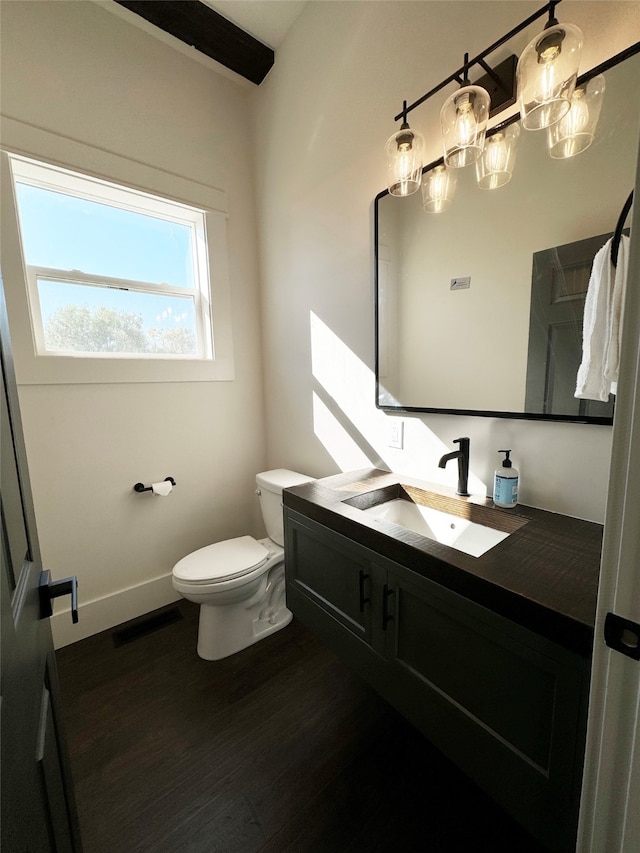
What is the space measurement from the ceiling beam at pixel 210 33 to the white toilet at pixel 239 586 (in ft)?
7.42

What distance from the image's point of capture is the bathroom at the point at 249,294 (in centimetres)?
130

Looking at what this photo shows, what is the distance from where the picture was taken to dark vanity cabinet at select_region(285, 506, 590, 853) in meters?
0.68

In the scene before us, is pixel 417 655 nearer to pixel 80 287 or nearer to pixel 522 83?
pixel 522 83

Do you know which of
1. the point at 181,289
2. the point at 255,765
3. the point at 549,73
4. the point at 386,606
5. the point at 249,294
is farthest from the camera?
the point at 249,294

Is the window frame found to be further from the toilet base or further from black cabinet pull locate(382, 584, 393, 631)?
black cabinet pull locate(382, 584, 393, 631)

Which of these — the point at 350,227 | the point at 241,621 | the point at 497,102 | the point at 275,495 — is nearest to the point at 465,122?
the point at 497,102

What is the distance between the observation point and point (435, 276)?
1.36m

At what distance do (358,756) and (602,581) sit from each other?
1219 millimetres

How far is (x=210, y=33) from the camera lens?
1.77 meters

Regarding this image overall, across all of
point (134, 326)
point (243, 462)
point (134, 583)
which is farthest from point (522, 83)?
point (134, 583)

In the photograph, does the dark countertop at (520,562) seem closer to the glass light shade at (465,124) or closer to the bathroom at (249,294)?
the bathroom at (249,294)

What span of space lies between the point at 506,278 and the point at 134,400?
1.79m

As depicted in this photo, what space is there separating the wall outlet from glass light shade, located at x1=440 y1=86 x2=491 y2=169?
3.02ft

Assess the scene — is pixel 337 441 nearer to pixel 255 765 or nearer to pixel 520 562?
pixel 520 562
